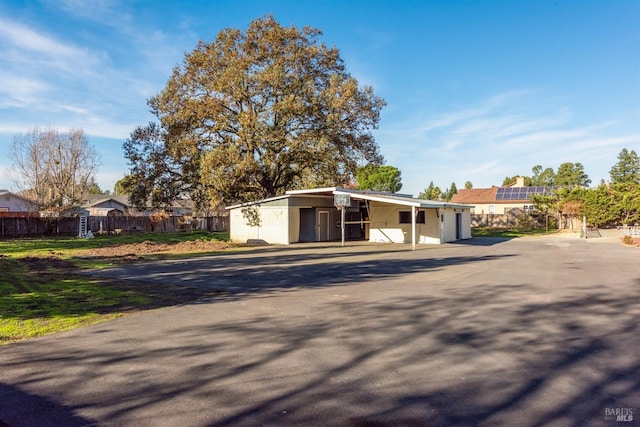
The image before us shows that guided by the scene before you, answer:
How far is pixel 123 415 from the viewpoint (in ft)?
11.5

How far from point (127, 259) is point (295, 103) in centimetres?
1321

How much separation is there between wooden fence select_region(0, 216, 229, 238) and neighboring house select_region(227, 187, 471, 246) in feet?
44.9

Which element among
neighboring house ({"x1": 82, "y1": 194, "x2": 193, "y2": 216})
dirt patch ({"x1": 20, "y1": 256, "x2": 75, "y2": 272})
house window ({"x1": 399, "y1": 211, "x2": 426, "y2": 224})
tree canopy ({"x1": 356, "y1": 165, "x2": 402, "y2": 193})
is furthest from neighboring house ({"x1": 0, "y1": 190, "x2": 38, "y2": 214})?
tree canopy ({"x1": 356, "y1": 165, "x2": 402, "y2": 193})

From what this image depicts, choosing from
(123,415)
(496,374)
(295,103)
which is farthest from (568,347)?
(295,103)

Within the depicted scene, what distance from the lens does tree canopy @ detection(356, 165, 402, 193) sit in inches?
2603

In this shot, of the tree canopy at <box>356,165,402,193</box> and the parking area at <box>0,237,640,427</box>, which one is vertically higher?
the tree canopy at <box>356,165,402,193</box>

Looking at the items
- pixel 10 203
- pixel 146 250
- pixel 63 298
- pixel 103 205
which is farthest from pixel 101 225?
pixel 63 298

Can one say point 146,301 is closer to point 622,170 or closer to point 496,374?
point 496,374

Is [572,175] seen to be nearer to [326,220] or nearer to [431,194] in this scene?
[431,194]

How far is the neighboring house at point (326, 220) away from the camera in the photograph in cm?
2486

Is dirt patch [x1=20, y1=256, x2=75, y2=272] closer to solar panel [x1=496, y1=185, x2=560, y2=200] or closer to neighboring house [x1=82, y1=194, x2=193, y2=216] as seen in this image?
neighboring house [x1=82, y1=194, x2=193, y2=216]

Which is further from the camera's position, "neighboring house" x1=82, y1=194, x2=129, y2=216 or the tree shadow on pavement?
"neighboring house" x1=82, y1=194, x2=129, y2=216

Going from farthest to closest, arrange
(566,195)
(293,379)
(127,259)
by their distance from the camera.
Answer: (566,195), (127,259), (293,379)

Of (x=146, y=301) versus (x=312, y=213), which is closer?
(x=146, y=301)
